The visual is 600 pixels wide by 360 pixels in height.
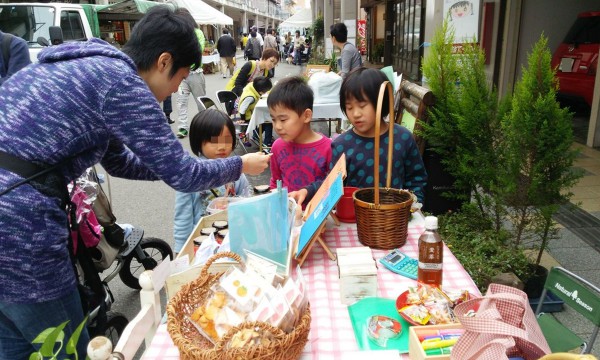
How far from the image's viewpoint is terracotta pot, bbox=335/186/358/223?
2.24m

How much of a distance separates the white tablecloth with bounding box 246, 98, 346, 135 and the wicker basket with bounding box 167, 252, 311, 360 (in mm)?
4996

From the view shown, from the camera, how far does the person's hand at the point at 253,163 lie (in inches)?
74.0

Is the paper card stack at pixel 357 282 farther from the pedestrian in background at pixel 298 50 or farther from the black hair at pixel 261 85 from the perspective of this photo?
the pedestrian in background at pixel 298 50

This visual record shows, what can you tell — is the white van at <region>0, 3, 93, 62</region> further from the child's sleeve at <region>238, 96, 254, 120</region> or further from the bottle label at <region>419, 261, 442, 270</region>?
the bottle label at <region>419, 261, 442, 270</region>

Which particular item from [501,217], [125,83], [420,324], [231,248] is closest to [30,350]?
[231,248]

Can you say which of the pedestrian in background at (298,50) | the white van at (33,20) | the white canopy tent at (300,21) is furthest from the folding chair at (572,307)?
the white canopy tent at (300,21)

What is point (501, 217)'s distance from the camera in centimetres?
354

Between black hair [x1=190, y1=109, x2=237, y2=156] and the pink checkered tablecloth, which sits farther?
black hair [x1=190, y1=109, x2=237, y2=156]

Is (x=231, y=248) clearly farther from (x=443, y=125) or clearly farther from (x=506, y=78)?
(x=506, y=78)

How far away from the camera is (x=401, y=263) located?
1.80 meters

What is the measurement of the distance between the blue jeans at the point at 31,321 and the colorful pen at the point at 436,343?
1231 mm

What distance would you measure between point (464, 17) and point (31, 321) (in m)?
4.13

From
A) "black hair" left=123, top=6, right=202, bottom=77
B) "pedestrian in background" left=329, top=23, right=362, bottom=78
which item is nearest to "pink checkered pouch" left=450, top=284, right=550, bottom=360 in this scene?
"black hair" left=123, top=6, right=202, bottom=77

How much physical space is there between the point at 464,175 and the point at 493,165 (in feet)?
0.75
